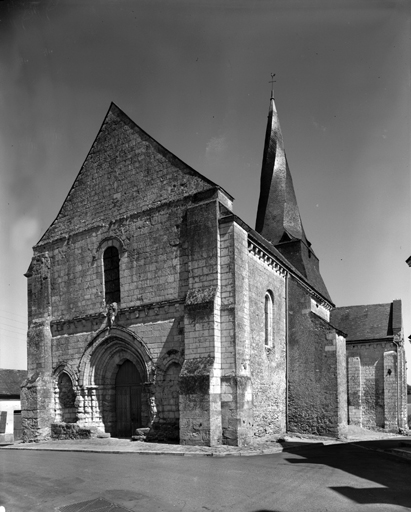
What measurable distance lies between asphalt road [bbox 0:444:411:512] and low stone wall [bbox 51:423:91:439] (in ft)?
13.3

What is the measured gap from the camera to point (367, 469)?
9.99m

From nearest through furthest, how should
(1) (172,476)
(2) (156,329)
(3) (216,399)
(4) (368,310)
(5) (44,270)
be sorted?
(1) (172,476) → (3) (216,399) → (2) (156,329) → (5) (44,270) → (4) (368,310)

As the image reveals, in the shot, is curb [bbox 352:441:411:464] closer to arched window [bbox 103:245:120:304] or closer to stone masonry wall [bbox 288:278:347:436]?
stone masonry wall [bbox 288:278:347:436]

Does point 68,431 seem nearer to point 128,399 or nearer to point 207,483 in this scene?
point 128,399

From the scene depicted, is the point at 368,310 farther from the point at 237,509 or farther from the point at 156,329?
the point at 237,509

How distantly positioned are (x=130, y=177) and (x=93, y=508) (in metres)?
11.8

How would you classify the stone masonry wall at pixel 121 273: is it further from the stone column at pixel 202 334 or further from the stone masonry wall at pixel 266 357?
the stone masonry wall at pixel 266 357

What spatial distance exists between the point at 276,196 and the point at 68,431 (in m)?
16.5

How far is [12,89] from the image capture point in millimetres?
9133

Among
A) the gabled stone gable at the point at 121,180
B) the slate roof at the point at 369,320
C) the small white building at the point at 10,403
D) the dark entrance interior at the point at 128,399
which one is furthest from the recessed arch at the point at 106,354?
the slate roof at the point at 369,320

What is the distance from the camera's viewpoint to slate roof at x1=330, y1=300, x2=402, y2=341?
2759 centimetres

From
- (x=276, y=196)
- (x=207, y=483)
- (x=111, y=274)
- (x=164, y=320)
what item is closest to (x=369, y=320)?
(x=276, y=196)

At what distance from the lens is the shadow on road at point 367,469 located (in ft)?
24.7

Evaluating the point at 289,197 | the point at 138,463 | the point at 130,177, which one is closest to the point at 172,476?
the point at 138,463
